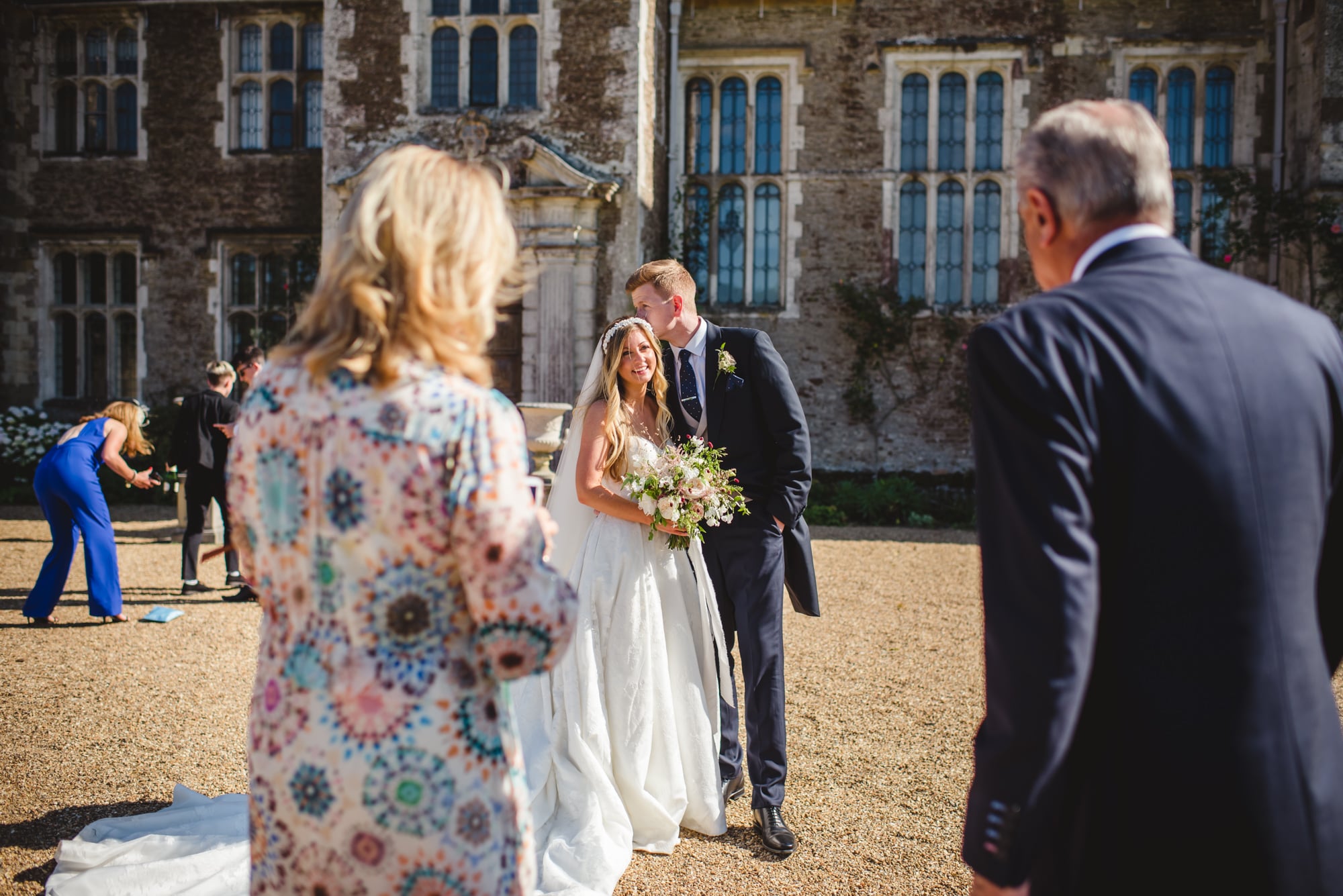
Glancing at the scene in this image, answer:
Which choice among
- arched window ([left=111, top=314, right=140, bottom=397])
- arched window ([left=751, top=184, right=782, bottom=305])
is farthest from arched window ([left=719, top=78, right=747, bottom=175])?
arched window ([left=111, top=314, right=140, bottom=397])

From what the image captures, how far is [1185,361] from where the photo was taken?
1409 mm

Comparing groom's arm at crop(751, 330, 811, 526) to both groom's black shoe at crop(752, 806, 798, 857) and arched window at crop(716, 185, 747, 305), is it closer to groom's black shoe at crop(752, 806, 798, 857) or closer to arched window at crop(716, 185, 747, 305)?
groom's black shoe at crop(752, 806, 798, 857)

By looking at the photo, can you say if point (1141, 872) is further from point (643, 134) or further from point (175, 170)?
point (175, 170)

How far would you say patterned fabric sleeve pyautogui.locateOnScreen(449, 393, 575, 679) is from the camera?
4.77 feet

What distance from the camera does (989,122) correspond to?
1249 cm

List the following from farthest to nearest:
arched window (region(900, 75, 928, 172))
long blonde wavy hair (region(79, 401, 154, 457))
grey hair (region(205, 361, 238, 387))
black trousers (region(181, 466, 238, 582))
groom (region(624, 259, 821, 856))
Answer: arched window (region(900, 75, 928, 172)), grey hair (region(205, 361, 238, 387)), black trousers (region(181, 466, 238, 582)), long blonde wavy hair (region(79, 401, 154, 457)), groom (region(624, 259, 821, 856))

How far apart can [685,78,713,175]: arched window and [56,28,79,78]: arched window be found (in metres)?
8.96

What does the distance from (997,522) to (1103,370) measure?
0.27 meters

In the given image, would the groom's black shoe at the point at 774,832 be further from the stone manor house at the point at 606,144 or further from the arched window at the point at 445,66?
the arched window at the point at 445,66

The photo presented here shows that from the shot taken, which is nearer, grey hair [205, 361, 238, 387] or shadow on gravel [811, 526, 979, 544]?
grey hair [205, 361, 238, 387]

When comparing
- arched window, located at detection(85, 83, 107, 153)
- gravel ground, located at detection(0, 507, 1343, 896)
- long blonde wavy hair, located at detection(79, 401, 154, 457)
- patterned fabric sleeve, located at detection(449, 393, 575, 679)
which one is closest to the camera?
patterned fabric sleeve, located at detection(449, 393, 575, 679)

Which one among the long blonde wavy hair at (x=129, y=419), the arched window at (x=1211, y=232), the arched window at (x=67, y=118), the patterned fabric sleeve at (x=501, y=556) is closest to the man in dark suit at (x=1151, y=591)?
the patterned fabric sleeve at (x=501, y=556)

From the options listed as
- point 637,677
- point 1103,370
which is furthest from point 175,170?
point 1103,370

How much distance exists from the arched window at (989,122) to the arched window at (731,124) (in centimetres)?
304
